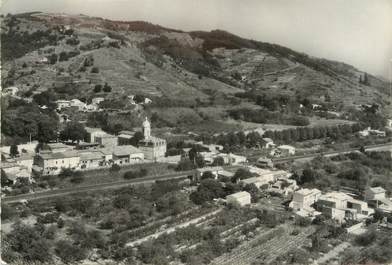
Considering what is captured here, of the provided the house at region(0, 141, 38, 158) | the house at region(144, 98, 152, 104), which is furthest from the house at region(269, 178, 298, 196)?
the house at region(144, 98, 152, 104)

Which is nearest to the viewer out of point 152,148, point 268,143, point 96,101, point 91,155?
point 91,155

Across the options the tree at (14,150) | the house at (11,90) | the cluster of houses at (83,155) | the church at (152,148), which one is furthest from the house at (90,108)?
the tree at (14,150)

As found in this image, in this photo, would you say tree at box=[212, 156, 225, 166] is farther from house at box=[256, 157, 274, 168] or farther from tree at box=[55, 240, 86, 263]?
tree at box=[55, 240, 86, 263]

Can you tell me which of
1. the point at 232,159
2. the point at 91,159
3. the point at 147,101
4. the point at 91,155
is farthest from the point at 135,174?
the point at 147,101

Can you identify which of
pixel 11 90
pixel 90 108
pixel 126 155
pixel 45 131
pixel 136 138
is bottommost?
pixel 126 155

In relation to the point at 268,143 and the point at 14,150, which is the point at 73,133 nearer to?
the point at 14,150

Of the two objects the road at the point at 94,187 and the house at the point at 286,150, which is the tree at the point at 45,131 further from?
the house at the point at 286,150
